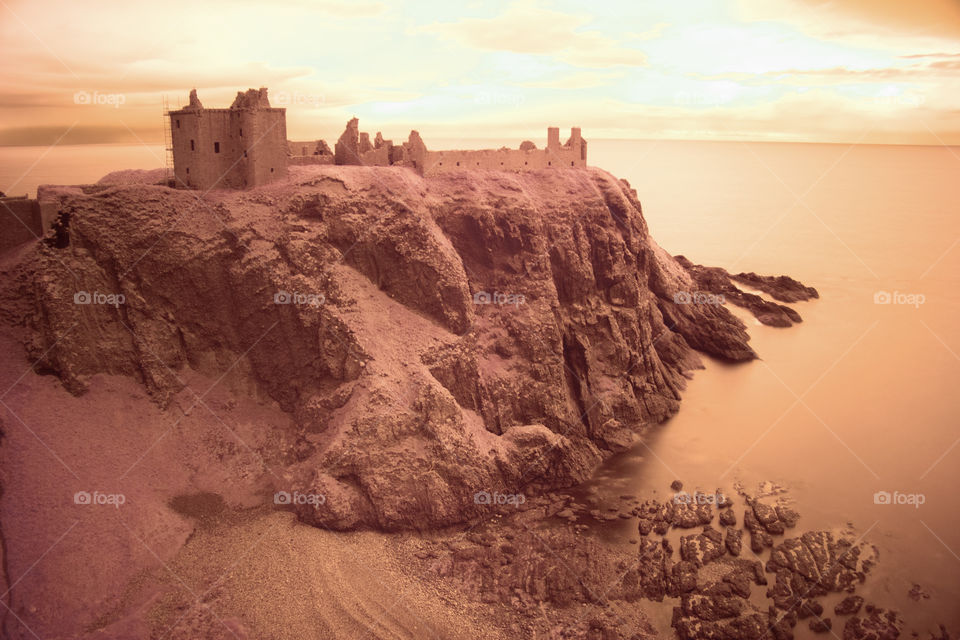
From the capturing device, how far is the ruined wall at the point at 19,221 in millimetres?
28281

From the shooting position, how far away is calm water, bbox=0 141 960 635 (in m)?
30.5

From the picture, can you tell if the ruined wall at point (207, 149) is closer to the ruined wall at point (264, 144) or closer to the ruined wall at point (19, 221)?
the ruined wall at point (264, 144)

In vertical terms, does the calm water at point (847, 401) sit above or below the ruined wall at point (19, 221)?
below

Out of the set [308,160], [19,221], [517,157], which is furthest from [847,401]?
[19,221]

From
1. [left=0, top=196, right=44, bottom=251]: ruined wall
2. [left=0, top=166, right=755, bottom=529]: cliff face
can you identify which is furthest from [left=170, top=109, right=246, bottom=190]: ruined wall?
[left=0, top=196, right=44, bottom=251]: ruined wall

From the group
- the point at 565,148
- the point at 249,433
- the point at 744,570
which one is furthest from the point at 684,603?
the point at 565,148

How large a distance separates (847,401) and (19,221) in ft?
134

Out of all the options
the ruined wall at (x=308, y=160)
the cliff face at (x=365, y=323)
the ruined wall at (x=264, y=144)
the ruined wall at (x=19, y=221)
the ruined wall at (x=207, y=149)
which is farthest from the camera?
the ruined wall at (x=308, y=160)

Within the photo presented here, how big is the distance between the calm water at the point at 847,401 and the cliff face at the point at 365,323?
4050 millimetres

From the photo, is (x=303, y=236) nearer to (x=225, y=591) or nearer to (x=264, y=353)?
(x=264, y=353)

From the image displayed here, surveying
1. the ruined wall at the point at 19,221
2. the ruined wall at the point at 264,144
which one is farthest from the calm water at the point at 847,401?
the ruined wall at the point at 264,144

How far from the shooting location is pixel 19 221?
28641mm

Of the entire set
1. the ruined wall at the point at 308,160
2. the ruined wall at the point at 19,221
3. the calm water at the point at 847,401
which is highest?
the ruined wall at the point at 308,160

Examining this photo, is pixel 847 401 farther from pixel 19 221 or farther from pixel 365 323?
pixel 19 221
